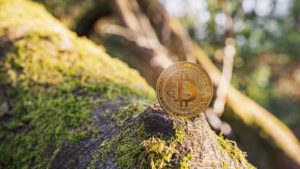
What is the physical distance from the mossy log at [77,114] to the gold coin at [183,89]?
54 mm

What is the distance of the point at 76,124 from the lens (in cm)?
258

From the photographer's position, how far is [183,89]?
1869 mm

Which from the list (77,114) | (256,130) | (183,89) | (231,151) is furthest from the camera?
(256,130)

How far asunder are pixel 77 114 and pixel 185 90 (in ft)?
3.22

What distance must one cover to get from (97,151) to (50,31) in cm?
184

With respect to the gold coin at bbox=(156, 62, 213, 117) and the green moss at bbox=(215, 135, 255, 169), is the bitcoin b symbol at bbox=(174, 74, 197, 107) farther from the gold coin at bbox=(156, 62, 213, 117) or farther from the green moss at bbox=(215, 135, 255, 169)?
the green moss at bbox=(215, 135, 255, 169)

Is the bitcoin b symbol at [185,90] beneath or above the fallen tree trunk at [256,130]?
beneath

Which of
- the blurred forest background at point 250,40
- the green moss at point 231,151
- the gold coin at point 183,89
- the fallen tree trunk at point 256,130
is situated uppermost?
the blurred forest background at point 250,40

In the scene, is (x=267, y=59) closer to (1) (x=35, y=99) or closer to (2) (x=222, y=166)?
(1) (x=35, y=99)

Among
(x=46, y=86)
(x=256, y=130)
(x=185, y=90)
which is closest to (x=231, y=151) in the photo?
(x=185, y=90)

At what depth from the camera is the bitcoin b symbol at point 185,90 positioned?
73.7 inches

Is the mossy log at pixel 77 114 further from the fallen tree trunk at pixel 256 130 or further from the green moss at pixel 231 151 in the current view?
the fallen tree trunk at pixel 256 130

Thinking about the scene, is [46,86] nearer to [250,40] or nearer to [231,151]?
[231,151]

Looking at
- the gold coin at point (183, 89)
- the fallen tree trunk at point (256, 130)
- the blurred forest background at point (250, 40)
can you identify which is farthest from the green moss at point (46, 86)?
the blurred forest background at point (250, 40)
